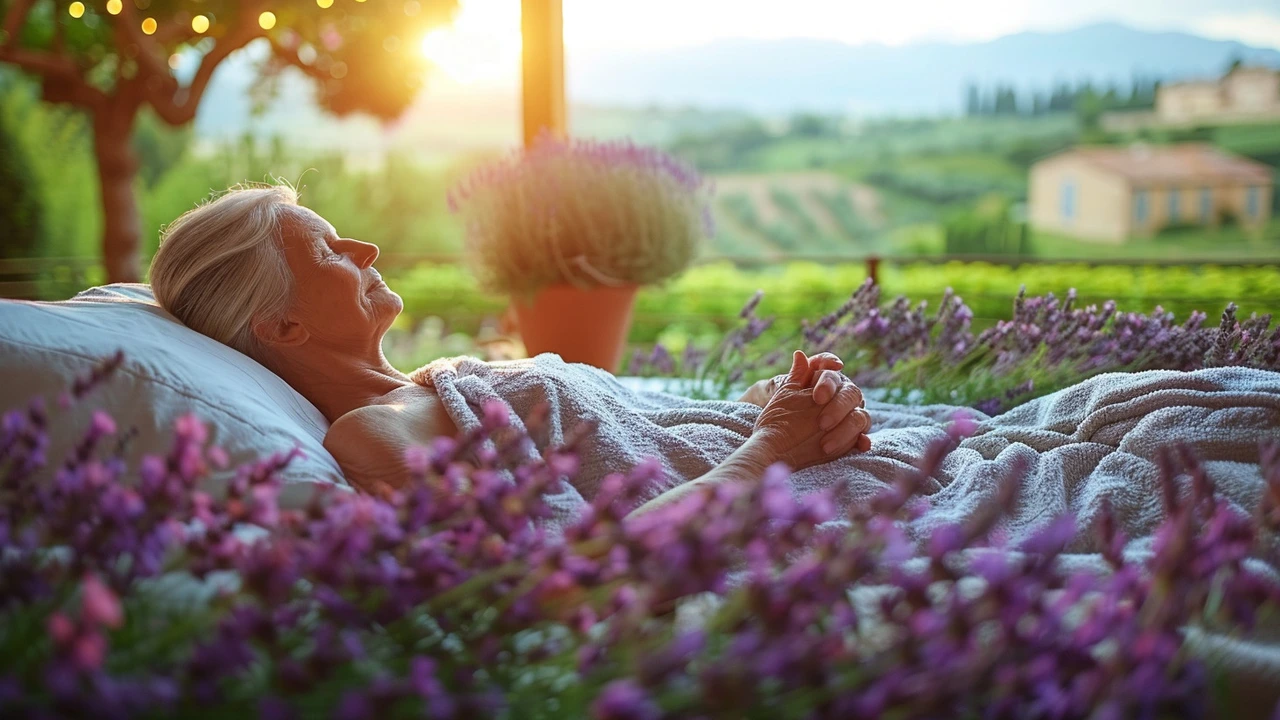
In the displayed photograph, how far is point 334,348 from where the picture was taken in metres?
1.84

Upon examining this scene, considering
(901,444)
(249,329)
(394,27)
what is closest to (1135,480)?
(901,444)

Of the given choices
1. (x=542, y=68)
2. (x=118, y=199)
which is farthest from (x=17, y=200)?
(x=542, y=68)

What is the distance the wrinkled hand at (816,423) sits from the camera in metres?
1.70

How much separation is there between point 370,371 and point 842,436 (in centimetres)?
86

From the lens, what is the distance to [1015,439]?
1.80 meters

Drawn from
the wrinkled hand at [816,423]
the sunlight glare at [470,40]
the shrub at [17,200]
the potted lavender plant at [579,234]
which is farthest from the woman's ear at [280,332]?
the shrub at [17,200]

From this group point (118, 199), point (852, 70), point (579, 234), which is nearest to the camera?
point (579, 234)

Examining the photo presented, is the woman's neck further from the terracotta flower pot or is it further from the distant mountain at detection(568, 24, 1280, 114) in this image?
the distant mountain at detection(568, 24, 1280, 114)

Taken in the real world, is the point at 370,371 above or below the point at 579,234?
below

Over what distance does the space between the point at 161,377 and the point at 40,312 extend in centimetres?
22

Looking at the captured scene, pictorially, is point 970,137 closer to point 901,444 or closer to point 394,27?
point 394,27

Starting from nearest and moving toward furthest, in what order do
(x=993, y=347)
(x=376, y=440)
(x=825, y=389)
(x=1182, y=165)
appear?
(x=376, y=440)
(x=825, y=389)
(x=993, y=347)
(x=1182, y=165)

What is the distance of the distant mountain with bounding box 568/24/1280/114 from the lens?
14.6m

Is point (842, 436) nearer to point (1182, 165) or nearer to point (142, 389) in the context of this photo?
point (142, 389)
